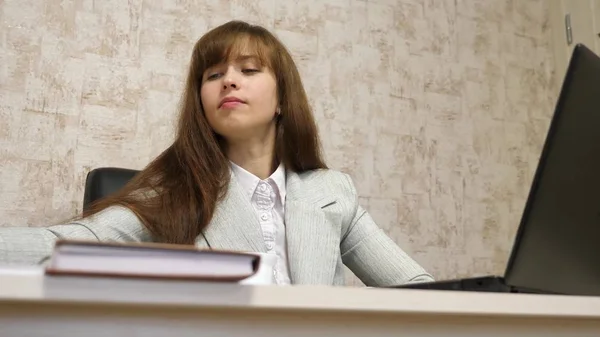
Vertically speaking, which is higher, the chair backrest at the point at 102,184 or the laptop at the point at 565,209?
the laptop at the point at 565,209

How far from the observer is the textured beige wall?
1680 millimetres

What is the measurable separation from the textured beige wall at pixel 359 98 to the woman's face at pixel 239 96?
1.66 feet

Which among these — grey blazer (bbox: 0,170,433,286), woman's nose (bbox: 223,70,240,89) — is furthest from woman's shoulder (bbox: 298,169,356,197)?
woman's nose (bbox: 223,70,240,89)

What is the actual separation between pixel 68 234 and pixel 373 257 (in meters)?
0.66

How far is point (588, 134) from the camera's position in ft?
2.02

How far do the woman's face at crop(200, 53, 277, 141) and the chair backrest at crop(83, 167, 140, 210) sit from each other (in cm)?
26

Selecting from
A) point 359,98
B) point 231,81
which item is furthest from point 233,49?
point 359,98

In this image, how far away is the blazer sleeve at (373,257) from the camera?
1243 millimetres

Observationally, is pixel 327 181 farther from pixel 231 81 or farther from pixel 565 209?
pixel 565 209

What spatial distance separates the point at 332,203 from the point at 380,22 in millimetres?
1104

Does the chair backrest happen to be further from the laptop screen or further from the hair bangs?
the laptop screen

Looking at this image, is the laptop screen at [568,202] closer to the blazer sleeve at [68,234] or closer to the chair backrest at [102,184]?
the blazer sleeve at [68,234]

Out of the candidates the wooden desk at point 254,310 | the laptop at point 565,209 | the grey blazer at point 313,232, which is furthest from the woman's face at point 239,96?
the wooden desk at point 254,310

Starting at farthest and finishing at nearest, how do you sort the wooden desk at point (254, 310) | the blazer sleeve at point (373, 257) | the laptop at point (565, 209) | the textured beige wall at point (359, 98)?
Answer: 1. the textured beige wall at point (359, 98)
2. the blazer sleeve at point (373, 257)
3. the laptop at point (565, 209)
4. the wooden desk at point (254, 310)
